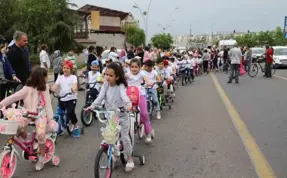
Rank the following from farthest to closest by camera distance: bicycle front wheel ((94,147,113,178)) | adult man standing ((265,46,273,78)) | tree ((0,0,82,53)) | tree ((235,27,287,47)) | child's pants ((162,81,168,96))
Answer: tree ((235,27,287,47)) < tree ((0,0,82,53)) < adult man standing ((265,46,273,78)) < child's pants ((162,81,168,96)) < bicycle front wheel ((94,147,113,178))

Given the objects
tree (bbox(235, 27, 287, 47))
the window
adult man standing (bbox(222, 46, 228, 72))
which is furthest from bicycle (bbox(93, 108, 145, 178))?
tree (bbox(235, 27, 287, 47))

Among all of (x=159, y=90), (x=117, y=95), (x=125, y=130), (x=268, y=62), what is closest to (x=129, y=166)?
(x=125, y=130)

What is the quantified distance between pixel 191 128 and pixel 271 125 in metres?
1.77

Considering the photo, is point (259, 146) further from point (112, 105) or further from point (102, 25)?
point (102, 25)

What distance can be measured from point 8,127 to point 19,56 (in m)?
3.89

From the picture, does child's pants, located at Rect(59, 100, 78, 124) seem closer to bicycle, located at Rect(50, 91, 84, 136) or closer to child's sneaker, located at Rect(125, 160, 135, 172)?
bicycle, located at Rect(50, 91, 84, 136)

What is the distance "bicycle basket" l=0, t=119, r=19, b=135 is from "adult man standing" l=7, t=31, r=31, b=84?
11.7ft

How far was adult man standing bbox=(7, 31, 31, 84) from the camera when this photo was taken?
7805mm

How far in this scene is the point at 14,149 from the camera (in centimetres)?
485

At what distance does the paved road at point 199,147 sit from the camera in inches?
206

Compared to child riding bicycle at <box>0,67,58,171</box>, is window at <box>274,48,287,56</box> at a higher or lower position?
lower

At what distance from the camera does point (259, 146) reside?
21.1 feet

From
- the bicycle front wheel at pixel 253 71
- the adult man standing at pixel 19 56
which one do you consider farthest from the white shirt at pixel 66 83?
the bicycle front wheel at pixel 253 71

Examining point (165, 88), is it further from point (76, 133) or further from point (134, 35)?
point (134, 35)
